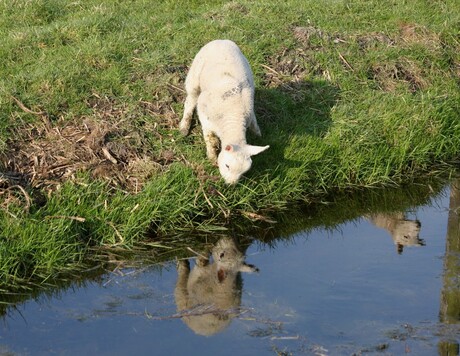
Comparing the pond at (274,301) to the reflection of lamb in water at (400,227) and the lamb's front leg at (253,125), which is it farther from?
the lamb's front leg at (253,125)

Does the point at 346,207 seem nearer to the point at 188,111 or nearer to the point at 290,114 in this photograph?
the point at 290,114

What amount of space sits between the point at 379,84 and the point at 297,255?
379 centimetres

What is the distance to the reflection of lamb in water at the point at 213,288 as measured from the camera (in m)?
6.69

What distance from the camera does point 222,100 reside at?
29.3ft

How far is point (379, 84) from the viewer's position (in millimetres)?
10984

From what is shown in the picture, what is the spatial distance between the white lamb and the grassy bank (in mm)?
282

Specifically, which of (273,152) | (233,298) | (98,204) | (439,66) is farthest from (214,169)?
(439,66)

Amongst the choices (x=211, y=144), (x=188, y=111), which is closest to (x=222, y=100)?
(x=211, y=144)

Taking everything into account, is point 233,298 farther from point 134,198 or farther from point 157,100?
point 157,100

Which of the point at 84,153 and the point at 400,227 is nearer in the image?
the point at 400,227

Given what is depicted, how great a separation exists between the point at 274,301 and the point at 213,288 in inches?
23.3

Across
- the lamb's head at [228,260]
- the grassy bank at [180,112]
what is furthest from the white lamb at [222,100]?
the lamb's head at [228,260]

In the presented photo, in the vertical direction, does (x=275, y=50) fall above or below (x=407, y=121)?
above

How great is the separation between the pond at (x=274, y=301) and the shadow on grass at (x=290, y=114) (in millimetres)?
963
